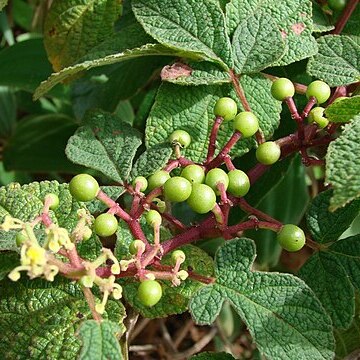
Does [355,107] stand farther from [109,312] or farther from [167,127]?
[109,312]

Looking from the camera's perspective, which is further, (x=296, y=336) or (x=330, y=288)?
(x=330, y=288)

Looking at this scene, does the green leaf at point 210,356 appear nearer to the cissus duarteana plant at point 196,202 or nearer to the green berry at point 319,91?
the cissus duarteana plant at point 196,202

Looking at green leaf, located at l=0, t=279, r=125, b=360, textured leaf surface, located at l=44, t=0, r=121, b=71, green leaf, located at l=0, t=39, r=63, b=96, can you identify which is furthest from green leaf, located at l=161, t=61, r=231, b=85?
green leaf, located at l=0, t=39, r=63, b=96

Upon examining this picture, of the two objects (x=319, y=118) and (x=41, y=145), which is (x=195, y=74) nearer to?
(x=319, y=118)

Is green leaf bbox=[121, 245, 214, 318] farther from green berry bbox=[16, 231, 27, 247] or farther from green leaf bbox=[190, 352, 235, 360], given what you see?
green berry bbox=[16, 231, 27, 247]

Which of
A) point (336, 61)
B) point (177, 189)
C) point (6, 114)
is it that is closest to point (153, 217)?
point (177, 189)

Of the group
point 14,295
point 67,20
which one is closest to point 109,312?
point 14,295

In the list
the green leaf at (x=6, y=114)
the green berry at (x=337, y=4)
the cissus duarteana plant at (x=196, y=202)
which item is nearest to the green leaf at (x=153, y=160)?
the cissus duarteana plant at (x=196, y=202)
